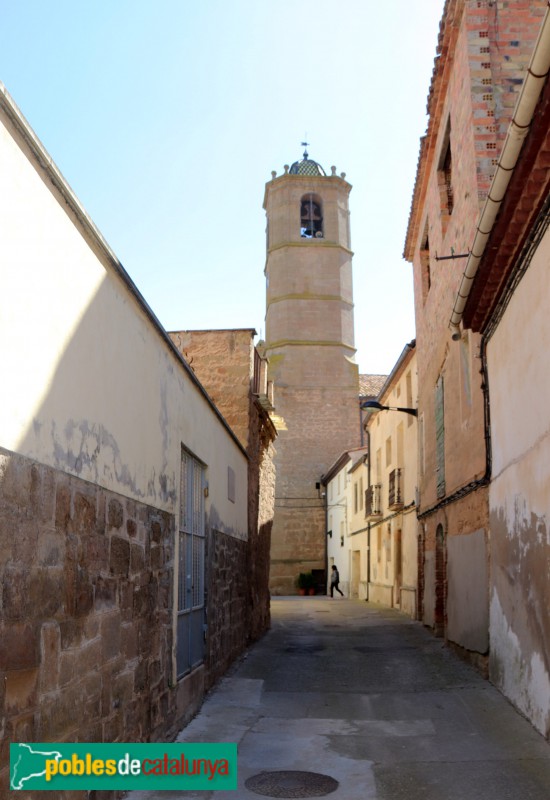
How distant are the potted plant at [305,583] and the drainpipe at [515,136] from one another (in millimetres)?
27643

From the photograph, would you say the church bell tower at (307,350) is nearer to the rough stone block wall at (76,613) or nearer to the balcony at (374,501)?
the balcony at (374,501)

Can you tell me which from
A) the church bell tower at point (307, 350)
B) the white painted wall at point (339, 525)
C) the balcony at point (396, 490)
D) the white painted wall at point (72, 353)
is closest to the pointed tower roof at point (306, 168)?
the church bell tower at point (307, 350)

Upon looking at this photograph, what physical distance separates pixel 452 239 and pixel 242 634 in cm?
647

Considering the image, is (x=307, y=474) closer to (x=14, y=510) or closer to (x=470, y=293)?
(x=470, y=293)

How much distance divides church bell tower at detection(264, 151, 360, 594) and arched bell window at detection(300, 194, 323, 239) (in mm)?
49

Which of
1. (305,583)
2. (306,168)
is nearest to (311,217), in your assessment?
(306,168)

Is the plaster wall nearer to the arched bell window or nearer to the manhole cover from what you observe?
the manhole cover

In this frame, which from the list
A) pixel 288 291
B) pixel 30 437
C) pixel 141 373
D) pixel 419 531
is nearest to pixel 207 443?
pixel 141 373

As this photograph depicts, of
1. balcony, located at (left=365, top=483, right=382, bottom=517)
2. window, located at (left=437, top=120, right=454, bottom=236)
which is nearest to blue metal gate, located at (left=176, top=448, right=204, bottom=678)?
window, located at (left=437, top=120, right=454, bottom=236)

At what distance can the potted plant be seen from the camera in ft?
111

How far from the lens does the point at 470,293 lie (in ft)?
26.5

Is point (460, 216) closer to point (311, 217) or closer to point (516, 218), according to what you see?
point (516, 218)

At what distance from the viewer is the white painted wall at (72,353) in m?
3.18

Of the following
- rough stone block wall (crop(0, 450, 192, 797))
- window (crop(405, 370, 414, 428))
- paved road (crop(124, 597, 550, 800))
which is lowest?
paved road (crop(124, 597, 550, 800))
